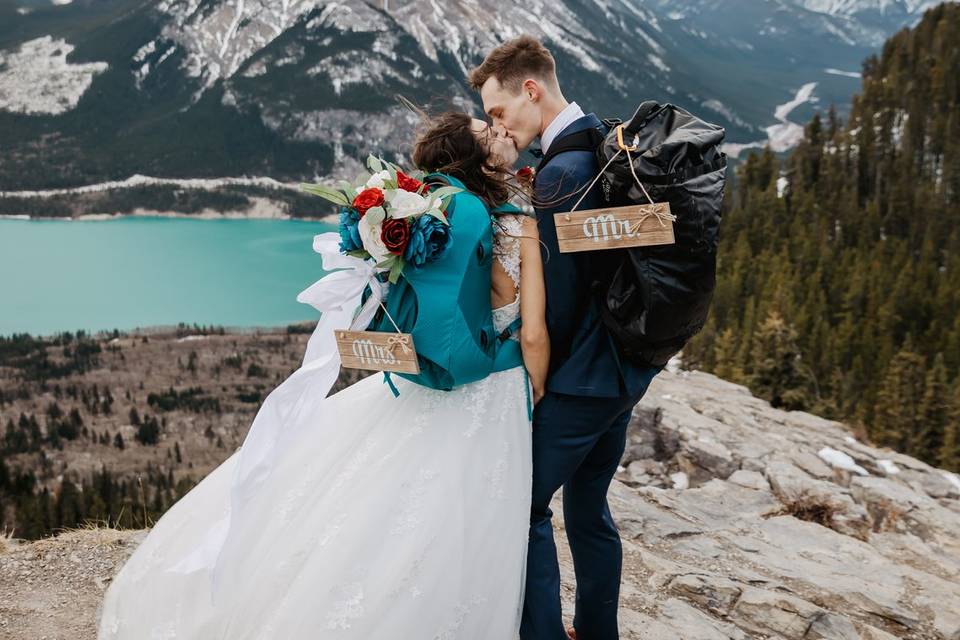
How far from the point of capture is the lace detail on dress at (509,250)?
266 centimetres

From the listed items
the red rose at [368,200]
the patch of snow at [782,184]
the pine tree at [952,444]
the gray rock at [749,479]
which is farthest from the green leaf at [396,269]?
the patch of snow at [782,184]

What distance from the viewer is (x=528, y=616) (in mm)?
2914

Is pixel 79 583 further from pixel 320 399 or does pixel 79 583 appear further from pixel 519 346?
pixel 519 346

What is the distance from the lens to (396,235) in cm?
259

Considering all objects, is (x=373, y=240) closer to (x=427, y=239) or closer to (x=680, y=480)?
(x=427, y=239)

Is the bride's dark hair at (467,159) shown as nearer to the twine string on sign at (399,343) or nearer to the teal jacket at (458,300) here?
the teal jacket at (458,300)

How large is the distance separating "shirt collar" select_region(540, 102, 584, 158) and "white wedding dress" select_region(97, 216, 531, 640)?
0.34m

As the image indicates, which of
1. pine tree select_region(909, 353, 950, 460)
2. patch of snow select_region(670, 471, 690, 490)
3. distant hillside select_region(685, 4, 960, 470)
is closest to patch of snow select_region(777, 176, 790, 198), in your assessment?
distant hillside select_region(685, 4, 960, 470)

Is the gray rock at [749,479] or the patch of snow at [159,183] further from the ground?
the patch of snow at [159,183]

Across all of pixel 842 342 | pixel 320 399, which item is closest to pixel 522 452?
pixel 320 399

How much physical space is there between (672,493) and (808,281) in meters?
47.5

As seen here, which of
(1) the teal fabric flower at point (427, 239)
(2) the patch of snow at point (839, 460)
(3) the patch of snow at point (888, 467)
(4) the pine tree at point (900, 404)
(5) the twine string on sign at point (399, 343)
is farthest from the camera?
(4) the pine tree at point (900, 404)

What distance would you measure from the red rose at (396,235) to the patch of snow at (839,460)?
756cm

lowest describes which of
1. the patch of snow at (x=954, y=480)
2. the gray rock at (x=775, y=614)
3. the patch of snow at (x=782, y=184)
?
the patch of snow at (x=954, y=480)
